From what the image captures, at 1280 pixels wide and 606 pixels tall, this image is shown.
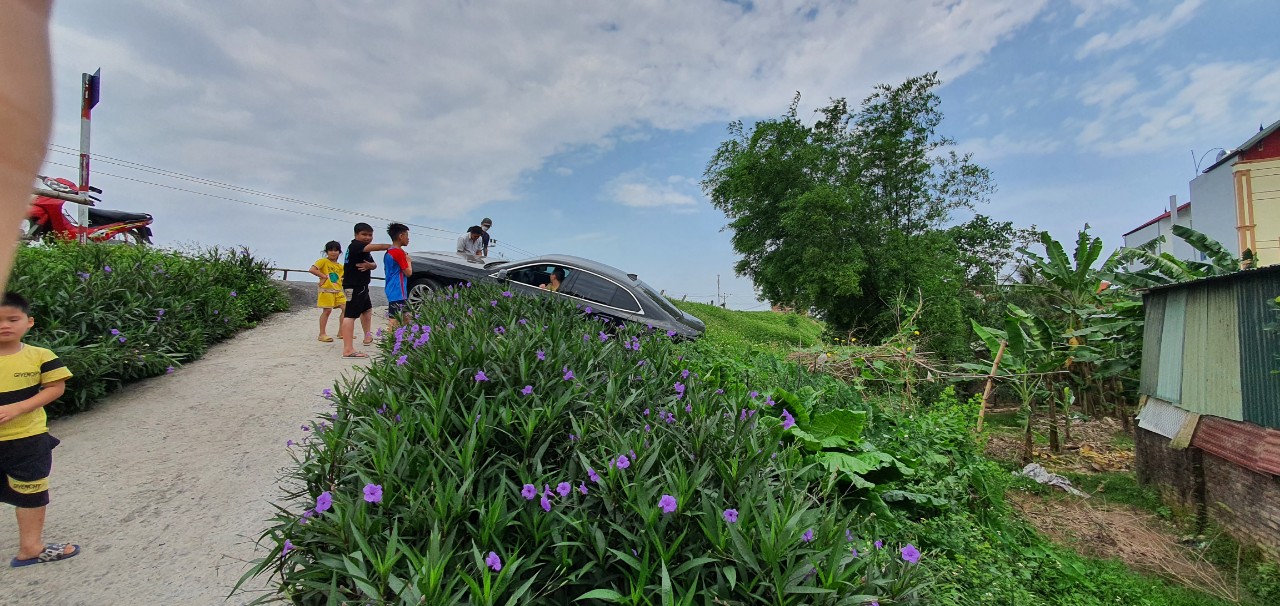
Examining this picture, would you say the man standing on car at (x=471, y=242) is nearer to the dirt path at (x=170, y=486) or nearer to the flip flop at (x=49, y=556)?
the dirt path at (x=170, y=486)

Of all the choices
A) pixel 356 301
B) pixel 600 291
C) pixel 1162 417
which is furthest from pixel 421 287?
pixel 1162 417

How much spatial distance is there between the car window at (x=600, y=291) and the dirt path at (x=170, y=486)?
3520mm

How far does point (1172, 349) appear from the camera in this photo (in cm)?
752

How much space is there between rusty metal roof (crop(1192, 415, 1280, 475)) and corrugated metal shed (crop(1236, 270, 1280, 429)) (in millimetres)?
123

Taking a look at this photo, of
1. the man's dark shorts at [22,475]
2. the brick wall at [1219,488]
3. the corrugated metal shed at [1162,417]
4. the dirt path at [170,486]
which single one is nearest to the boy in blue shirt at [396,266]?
the dirt path at [170,486]

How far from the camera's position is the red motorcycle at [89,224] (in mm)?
10477

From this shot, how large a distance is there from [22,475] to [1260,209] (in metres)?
21.0

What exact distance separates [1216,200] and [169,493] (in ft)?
79.6

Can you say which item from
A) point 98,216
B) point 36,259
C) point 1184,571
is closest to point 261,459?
point 36,259

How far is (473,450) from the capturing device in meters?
2.13

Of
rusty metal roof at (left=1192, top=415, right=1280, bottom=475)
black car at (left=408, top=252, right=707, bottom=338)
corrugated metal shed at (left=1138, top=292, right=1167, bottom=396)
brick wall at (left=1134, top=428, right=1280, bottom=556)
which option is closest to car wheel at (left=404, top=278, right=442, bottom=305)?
black car at (left=408, top=252, right=707, bottom=338)

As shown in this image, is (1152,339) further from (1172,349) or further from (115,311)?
(115,311)

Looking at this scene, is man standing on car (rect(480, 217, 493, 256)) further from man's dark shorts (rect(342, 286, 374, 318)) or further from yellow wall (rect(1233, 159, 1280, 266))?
yellow wall (rect(1233, 159, 1280, 266))

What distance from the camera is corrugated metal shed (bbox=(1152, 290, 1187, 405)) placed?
287 inches
